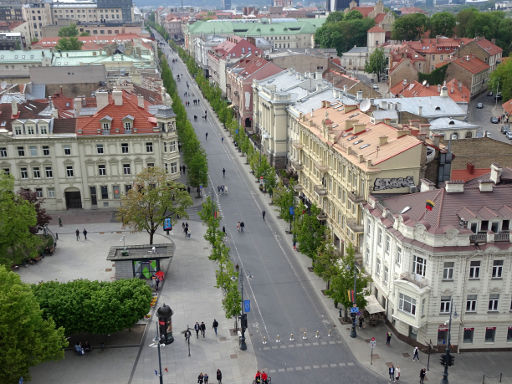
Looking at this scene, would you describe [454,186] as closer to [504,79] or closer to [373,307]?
[373,307]

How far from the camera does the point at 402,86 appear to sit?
13025cm

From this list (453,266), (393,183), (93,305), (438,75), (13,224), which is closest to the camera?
(453,266)

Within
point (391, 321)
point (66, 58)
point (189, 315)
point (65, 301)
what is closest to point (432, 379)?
point (391, 321)

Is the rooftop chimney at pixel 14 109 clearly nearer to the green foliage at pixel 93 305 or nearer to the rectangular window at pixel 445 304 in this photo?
the green foliage at pixel 93 305

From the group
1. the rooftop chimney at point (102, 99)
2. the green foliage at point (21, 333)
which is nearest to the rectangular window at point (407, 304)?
the green foliage at point (21, 333)

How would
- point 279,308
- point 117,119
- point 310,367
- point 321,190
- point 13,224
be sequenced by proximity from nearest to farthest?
point 310,367 → point 279,308 → point 13,224 → point 321,190 → point 117,119

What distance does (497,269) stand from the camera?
4656 centimetres

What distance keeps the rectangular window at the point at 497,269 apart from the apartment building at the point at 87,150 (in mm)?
47876

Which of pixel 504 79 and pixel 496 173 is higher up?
pixel 496 173

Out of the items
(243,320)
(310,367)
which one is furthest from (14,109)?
(310,367)

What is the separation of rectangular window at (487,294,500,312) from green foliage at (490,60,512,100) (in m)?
104

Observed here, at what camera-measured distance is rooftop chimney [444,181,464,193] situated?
4862 centimetres

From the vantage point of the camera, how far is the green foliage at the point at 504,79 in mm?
137875

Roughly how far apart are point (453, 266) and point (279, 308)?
17457mm
